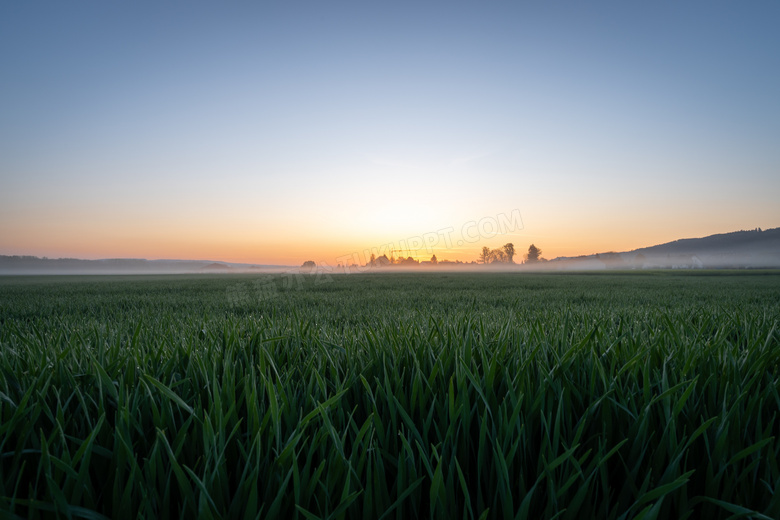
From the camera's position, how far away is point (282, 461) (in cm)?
71

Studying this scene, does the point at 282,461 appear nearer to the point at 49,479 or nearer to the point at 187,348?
the point at 49,479

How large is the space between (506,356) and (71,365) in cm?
175

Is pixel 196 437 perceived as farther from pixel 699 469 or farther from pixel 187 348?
pixel 699 469

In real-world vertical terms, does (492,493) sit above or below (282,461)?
below

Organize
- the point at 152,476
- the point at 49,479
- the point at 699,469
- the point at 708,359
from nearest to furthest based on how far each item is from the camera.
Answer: the point at 49,479 < the point at 152,476 < the point at 699,469 < the point at 708,359

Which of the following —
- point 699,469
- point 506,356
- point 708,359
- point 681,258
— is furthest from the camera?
point 681,258

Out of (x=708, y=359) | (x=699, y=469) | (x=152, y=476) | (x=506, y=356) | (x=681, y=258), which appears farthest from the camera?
(x=681, y=258)

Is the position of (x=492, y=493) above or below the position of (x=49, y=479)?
below

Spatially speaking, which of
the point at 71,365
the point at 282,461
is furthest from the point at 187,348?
the point at 282,461

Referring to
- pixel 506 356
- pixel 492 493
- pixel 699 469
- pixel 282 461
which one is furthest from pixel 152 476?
pixel 506 356

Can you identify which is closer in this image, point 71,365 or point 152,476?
point 152,476

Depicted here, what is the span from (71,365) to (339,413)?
1.17 meters

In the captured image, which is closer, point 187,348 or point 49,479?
point 49,479

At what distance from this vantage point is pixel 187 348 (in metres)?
1.58
